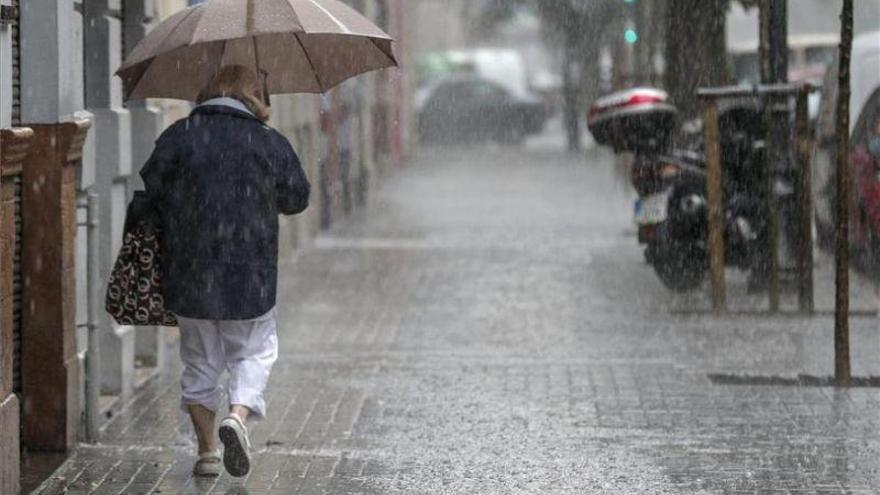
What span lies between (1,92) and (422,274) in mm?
9545

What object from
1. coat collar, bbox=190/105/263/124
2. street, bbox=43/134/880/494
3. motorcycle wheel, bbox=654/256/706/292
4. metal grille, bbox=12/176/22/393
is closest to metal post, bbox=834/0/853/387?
street, bbox=43/134/880/494

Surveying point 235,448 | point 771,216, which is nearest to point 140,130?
point 235,448

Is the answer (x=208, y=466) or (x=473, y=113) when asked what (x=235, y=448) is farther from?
(x=473, y=113)

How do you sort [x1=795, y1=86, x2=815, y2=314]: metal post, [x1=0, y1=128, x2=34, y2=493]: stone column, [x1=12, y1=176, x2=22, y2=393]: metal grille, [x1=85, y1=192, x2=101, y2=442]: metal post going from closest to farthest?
[x1=0, y1=128, x2=34, y2=493]: stone column → [x1=12, y1=176, x2=22, y2=393]: metal grille → [x1=85, y1=192, x2=101, y2=442]: metal post → [x1=795, y1=86, x2=815, y2=314]: metal post

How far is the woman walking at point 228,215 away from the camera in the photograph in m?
8.18

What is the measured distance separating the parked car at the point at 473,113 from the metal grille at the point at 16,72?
4018 centimetres

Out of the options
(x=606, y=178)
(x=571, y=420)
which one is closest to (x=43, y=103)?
(x=571, y=420)

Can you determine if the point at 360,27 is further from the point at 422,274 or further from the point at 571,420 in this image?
the point at 422,274

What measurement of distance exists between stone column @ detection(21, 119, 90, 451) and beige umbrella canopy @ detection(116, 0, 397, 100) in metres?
0.39

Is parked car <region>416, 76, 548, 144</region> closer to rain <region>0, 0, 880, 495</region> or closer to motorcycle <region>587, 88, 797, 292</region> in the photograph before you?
rain <region>0, 0, 880, 495</region>

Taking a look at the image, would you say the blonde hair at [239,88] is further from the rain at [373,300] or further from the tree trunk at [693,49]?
the tree trunk at [693,49]

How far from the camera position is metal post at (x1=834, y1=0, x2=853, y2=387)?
10.7 metres

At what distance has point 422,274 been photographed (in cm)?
1766

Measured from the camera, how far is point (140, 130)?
11.9 metres
